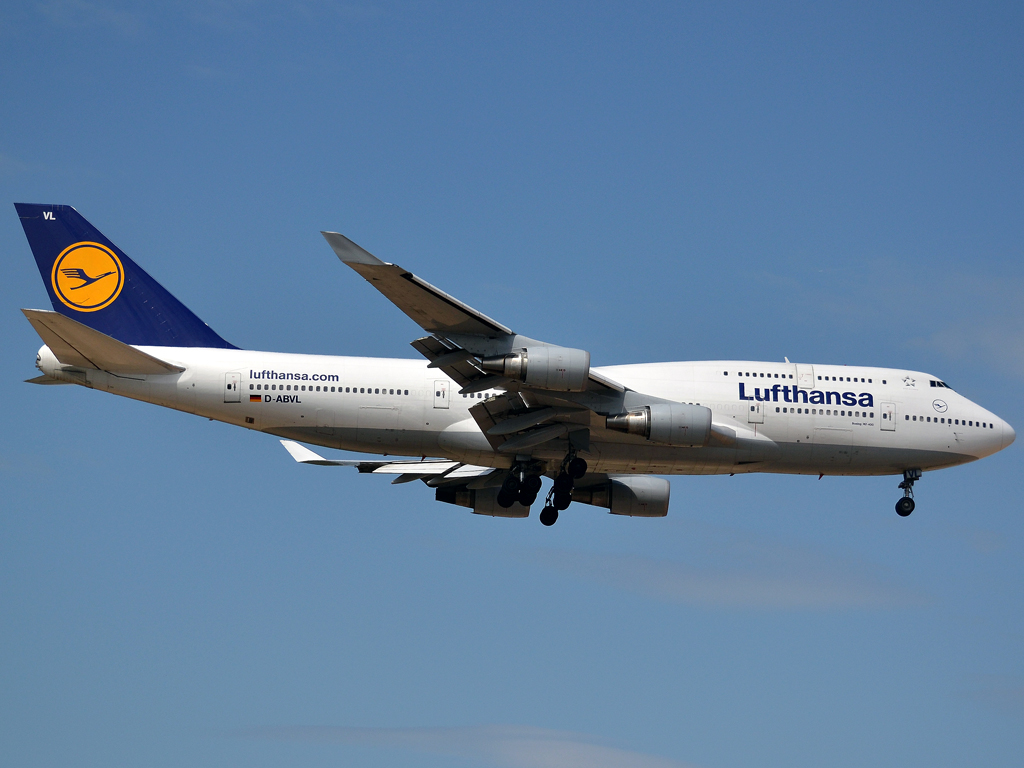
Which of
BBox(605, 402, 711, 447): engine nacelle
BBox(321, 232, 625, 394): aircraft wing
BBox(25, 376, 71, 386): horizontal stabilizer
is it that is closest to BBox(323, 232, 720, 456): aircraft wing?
BBox(321, 232, 625, 394): aircraft wing

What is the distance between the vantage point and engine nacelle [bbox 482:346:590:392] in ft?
85.0

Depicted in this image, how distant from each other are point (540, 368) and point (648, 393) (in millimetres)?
5850

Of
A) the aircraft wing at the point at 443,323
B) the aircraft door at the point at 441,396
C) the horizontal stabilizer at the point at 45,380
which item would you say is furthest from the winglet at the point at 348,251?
the horizontal stabilizer at the point at 45,380

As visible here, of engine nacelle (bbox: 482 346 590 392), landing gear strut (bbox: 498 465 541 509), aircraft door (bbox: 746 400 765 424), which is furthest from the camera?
aircraft door (bbox: 746 400 765 424)

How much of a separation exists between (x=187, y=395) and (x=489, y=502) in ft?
33.3

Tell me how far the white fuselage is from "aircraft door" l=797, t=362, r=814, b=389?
0.13 feet

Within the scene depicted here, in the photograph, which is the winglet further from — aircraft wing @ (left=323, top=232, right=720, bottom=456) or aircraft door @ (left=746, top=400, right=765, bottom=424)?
aircraft door @ (left=746, top=400, right=765, bottom=424)

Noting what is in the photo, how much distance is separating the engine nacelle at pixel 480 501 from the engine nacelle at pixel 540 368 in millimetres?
9486

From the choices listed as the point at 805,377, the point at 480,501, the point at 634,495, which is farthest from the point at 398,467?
the point at 805,377

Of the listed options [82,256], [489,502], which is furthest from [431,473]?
[82,256]

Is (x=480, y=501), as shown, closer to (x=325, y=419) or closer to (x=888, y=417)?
(x=325, y=419)

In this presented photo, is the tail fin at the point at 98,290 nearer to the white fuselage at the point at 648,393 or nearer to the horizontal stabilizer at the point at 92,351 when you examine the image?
the white fuselage at the point at 648,393

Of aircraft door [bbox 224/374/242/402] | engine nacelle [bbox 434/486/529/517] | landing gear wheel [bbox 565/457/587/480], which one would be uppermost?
aircraft door [bbox 224/374/242/402]

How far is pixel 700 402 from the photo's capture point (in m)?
30.8
